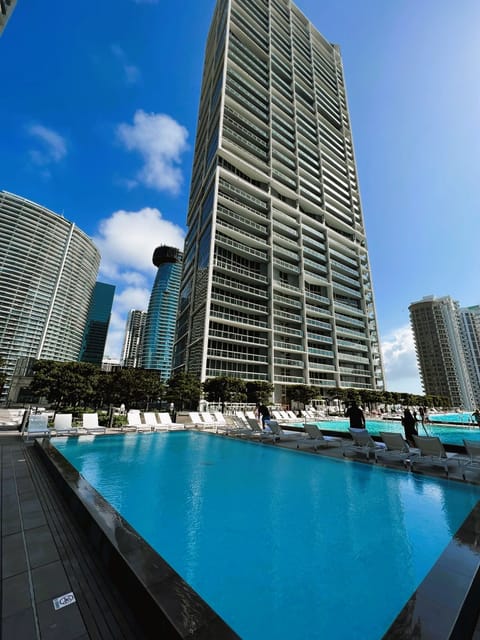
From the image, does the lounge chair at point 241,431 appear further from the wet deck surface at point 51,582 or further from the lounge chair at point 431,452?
the wet deck surface at point 51,582

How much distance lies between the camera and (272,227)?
41.2 metres

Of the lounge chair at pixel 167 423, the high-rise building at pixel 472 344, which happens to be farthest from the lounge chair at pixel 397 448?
the high-rise building at pixel 472 344

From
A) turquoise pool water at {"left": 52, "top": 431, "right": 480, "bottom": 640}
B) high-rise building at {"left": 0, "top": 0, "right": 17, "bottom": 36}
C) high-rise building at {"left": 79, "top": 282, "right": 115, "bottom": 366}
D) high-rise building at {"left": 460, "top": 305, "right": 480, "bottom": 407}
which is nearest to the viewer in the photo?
turquoise pool water at {"left": 52, "top": 431, "right": 480, "bottom": 640}

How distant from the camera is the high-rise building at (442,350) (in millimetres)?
93375

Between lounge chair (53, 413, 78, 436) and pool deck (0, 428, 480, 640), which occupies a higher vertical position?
lounge chair (53, 413, 78, 436)

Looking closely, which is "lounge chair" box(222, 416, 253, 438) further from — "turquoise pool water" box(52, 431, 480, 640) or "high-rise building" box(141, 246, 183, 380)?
"high-rise building" box(141, 246, 183, 380)

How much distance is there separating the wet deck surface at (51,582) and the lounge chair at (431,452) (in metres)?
8.36

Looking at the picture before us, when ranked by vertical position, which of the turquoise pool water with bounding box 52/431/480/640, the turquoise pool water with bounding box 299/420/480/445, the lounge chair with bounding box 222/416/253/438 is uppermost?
the lounge chair with bounding box 222/416/253/438

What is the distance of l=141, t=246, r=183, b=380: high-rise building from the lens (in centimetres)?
12256

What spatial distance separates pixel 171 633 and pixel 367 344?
53.0m

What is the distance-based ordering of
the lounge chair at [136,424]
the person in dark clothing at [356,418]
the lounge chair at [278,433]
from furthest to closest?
the lounge chair at [136,424]
the lounge chair at [278,433]
the person in dark clothing at [356,418]

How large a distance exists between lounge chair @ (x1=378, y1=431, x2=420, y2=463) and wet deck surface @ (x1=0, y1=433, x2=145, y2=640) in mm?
8461

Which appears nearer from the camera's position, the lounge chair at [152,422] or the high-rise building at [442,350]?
the lounge chair at [152,422]

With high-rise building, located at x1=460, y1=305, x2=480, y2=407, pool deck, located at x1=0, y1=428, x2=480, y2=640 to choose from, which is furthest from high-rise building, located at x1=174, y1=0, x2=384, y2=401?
high-rise building, located at x1=460, y1=305, x2=480, y2=407
